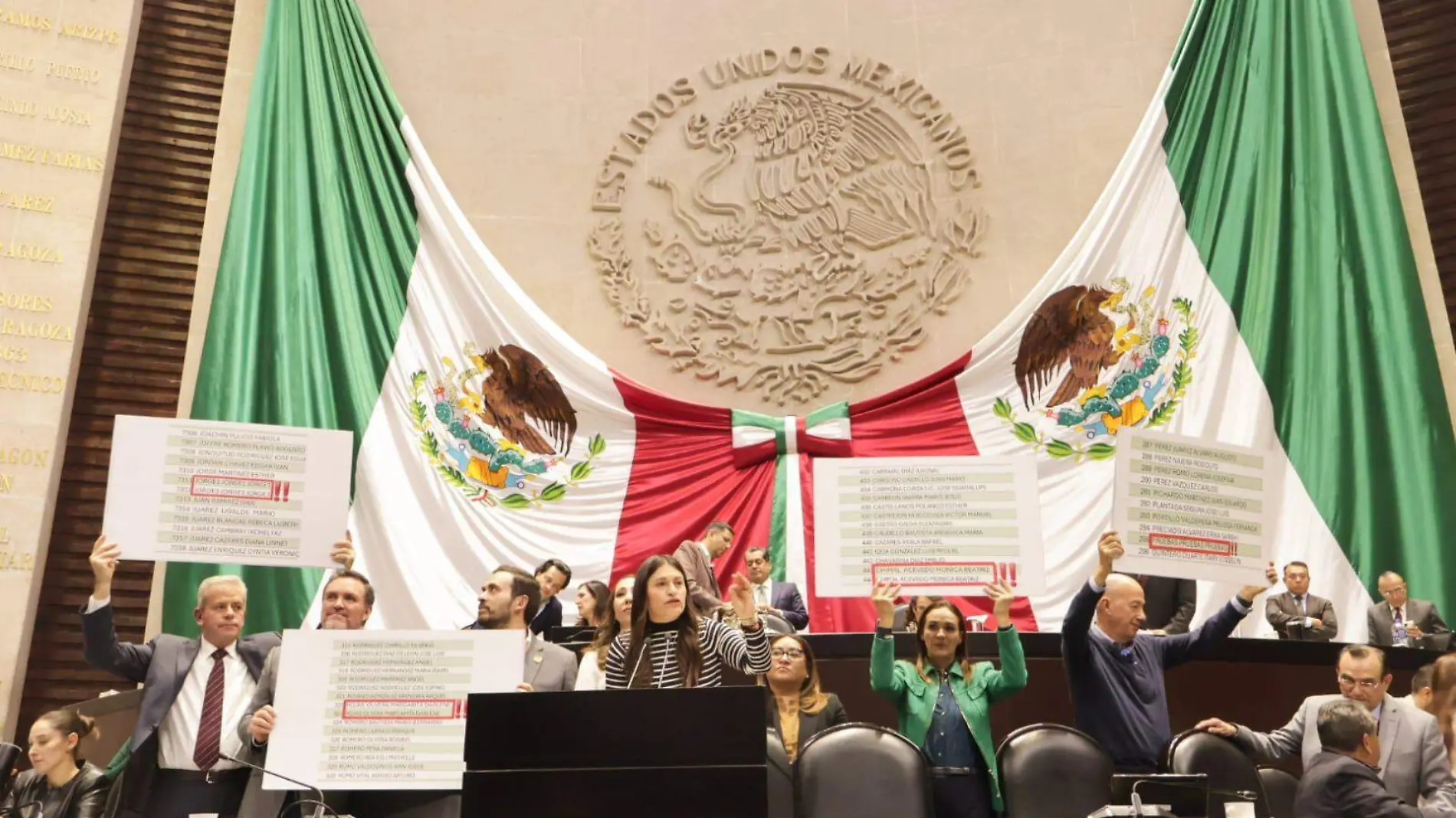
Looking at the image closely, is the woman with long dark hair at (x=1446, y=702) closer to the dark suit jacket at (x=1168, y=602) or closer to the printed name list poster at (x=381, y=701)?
the dark suit jacket at (x=1168, y=602)

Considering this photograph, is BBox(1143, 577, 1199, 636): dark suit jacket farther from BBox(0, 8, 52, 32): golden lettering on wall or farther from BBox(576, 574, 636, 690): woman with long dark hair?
BBox(0, 8, 52, 32): golden lettering on wall

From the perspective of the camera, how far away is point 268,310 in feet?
22.1

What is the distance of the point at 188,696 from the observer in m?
3.89

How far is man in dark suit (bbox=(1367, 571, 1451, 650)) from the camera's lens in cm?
579

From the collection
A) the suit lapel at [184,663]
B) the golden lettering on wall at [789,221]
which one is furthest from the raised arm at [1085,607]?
the golden lettering on wall at [789,221]

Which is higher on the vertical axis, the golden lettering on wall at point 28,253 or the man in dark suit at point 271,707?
the golden lettering on wall at point 28,253

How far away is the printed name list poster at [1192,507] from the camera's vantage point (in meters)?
4.26

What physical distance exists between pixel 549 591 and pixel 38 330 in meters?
2.79

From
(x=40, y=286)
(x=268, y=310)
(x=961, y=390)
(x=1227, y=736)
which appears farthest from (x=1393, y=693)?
(x=40, y=286)

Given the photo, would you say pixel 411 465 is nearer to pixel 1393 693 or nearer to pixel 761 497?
pixel 761 497

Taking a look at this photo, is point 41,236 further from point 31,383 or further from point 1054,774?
point 1054,774

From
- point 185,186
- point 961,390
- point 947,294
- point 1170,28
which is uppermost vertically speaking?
point 1170,28

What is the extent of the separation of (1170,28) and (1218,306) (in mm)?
1766

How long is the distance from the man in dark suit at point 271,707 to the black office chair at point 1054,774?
72.8 inches
